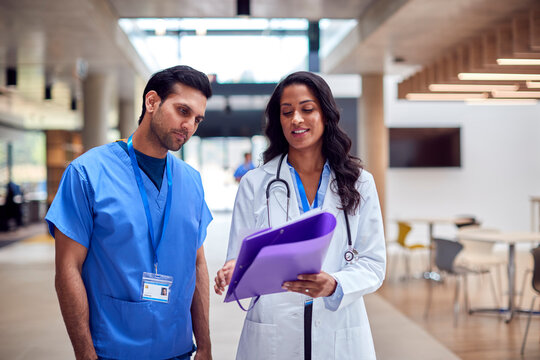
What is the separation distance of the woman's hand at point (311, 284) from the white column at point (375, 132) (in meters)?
8.32

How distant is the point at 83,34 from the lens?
25.0 feet

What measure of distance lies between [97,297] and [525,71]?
647cm

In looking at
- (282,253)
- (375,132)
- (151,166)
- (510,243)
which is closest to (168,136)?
(151,166)

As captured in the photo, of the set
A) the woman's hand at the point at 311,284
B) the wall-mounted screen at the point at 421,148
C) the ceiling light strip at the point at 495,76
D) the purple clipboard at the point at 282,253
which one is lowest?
the woman's hand at the point at 311,284

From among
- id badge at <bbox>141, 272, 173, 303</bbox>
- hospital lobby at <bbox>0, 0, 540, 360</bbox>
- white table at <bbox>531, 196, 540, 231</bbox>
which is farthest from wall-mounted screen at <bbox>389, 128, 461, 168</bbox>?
id badge at <bbox>141, 272, 173, 303</bbox>

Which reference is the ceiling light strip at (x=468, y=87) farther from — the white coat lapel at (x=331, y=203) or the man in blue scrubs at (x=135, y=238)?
the man in blue scrubs at (x=135, y=238)

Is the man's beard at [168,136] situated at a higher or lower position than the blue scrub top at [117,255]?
higher

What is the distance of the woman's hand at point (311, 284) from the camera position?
1.42 metres

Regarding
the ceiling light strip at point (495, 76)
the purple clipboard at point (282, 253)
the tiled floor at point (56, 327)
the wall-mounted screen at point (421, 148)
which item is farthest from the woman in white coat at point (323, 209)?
the wall-mounted screen at point (421, 148)

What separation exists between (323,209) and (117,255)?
0.65m

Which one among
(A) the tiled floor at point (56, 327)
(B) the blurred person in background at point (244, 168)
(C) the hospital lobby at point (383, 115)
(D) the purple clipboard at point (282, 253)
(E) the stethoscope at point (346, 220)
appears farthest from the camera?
(B) the blurred person in background at point (244, 168)

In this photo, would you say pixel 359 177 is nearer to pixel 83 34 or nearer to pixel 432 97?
pixel 83 34

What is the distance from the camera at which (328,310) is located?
1.65 metres

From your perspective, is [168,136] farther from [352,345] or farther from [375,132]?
[375,132]
